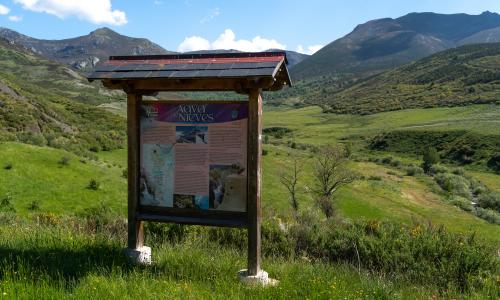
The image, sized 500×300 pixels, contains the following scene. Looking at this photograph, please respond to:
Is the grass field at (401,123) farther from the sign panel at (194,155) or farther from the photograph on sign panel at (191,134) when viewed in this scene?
the photograph on sign panel at (191,134)

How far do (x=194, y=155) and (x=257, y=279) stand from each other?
2019 mm

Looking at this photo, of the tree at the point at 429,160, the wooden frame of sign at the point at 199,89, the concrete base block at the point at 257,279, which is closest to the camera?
the concrete base block at the point at 257,279

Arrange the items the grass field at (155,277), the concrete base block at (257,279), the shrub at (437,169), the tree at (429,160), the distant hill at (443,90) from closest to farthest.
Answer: the grass field at (155,277) < the concrete base block at (257,279) < the shrub at (437,169) < the tree at (429,160) < the distant hill at (443,90)

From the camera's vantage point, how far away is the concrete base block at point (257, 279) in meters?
6.23

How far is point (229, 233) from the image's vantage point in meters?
9.75

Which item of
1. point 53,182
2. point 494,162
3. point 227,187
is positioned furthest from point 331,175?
point 494,162

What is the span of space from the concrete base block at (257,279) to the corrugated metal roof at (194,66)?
8.96ft

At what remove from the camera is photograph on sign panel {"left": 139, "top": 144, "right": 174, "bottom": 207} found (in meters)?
7.19

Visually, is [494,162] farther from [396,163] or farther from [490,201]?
[490,201]

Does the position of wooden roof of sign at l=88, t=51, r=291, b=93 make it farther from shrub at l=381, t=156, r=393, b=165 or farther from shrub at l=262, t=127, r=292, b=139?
shrub at l=262, t=127, r=292, b=139

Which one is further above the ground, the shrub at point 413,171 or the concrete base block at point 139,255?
the concrete base block at point 139,255

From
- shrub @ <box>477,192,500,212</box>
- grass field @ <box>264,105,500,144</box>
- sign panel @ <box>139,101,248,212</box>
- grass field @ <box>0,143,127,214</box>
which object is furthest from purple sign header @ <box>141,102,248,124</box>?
grass field @ <box>264,105,500,144</box>

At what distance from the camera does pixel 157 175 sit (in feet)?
23.9

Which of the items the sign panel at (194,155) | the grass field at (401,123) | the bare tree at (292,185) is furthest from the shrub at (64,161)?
the grass field at (401,123)
